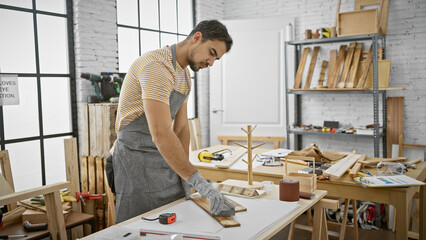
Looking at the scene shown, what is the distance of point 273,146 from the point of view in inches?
221

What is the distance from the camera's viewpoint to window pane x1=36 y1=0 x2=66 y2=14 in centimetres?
368

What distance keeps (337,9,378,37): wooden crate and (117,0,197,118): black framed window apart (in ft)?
6.87

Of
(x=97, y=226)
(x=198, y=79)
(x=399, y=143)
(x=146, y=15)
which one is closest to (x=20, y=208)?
Answer: (x=97, y=226)

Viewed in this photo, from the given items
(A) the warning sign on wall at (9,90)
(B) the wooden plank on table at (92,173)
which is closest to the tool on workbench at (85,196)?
(B) the wooden plank on table at (92,173)

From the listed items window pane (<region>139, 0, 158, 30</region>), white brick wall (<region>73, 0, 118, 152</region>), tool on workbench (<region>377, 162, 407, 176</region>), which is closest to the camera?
tool on workbench (<region>377, 162, 407, 176</region>)

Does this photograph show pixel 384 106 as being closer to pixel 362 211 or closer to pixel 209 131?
pixel 362 211

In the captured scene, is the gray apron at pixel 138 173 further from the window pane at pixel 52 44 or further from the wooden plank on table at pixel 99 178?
the window pane at pixel 52 44

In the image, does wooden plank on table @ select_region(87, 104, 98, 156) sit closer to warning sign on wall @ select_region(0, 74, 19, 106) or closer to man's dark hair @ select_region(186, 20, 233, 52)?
warning sign on wall @ select_region(0, 74, 19, 106)

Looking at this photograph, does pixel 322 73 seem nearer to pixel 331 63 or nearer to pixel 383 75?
pixel 331 63

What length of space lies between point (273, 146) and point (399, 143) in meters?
1.68

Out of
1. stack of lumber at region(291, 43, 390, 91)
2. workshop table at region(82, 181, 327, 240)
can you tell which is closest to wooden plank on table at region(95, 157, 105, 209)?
workshop table at region(82, 181, 327, 240)

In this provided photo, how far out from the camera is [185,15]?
5582mm

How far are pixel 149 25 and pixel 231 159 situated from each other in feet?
8.22

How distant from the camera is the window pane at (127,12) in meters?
4.50
